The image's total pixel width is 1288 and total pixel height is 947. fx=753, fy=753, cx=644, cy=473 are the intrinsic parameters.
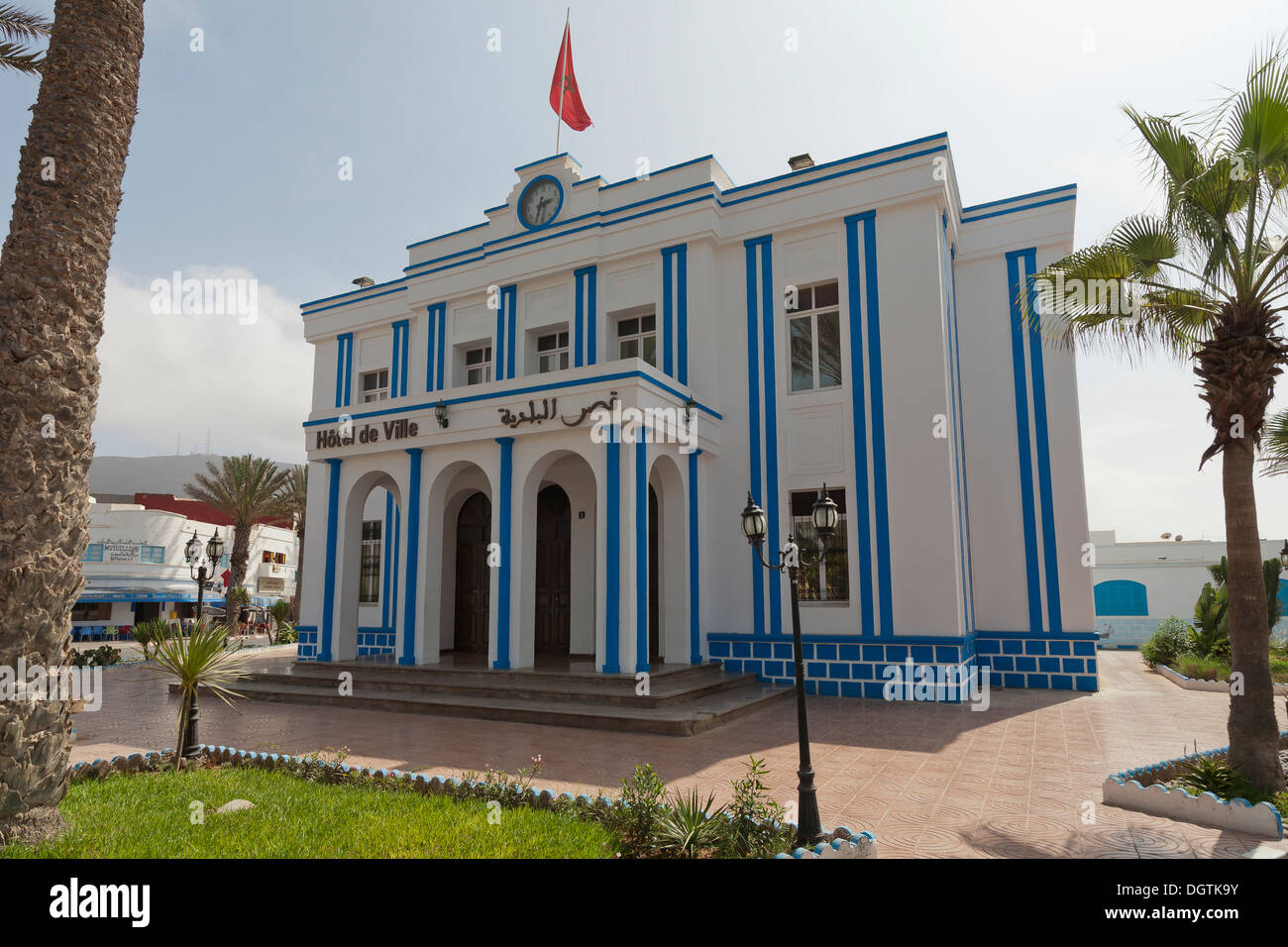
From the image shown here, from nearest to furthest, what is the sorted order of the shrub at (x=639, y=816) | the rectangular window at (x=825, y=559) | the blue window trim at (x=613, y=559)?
the shrub at (x=639, y=816) < the blue window trim at (x=613, y=559) < the rectangular window at (x=825, y=559)

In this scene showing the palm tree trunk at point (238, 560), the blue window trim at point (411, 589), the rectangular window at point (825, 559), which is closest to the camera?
the rectangular window at point (825, 559)

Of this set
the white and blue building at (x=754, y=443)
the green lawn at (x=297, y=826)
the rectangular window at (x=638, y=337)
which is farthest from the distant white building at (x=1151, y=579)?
the green lawn at (x=297, y=826)

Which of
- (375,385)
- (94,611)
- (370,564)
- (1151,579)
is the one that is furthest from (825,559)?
(94,611)

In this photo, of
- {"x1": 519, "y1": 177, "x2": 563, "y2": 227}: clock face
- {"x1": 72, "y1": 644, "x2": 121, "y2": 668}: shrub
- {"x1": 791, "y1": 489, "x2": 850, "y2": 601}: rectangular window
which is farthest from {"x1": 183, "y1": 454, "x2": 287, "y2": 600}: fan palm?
{"x1": 791, "y1": 489, "x2": 850, "y2": 601}: rectangular window

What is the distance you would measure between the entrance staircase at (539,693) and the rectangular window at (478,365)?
6.89m

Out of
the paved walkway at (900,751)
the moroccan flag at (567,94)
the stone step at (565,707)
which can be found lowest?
the paved walkway at (900,751)

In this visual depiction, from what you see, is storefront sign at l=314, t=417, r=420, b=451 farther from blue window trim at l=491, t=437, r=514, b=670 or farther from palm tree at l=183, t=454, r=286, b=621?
palm tree at l=183, t=454, r=286, b=621

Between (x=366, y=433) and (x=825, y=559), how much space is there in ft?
29.5

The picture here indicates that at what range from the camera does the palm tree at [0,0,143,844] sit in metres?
5.09

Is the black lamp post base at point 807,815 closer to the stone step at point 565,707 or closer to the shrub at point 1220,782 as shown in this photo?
the shrub at point 1220,782

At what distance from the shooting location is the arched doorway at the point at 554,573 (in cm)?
1549

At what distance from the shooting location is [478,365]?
1762cm

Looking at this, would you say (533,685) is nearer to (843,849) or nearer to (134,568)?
(843,849)

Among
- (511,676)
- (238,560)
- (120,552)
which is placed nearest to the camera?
(511,676)
